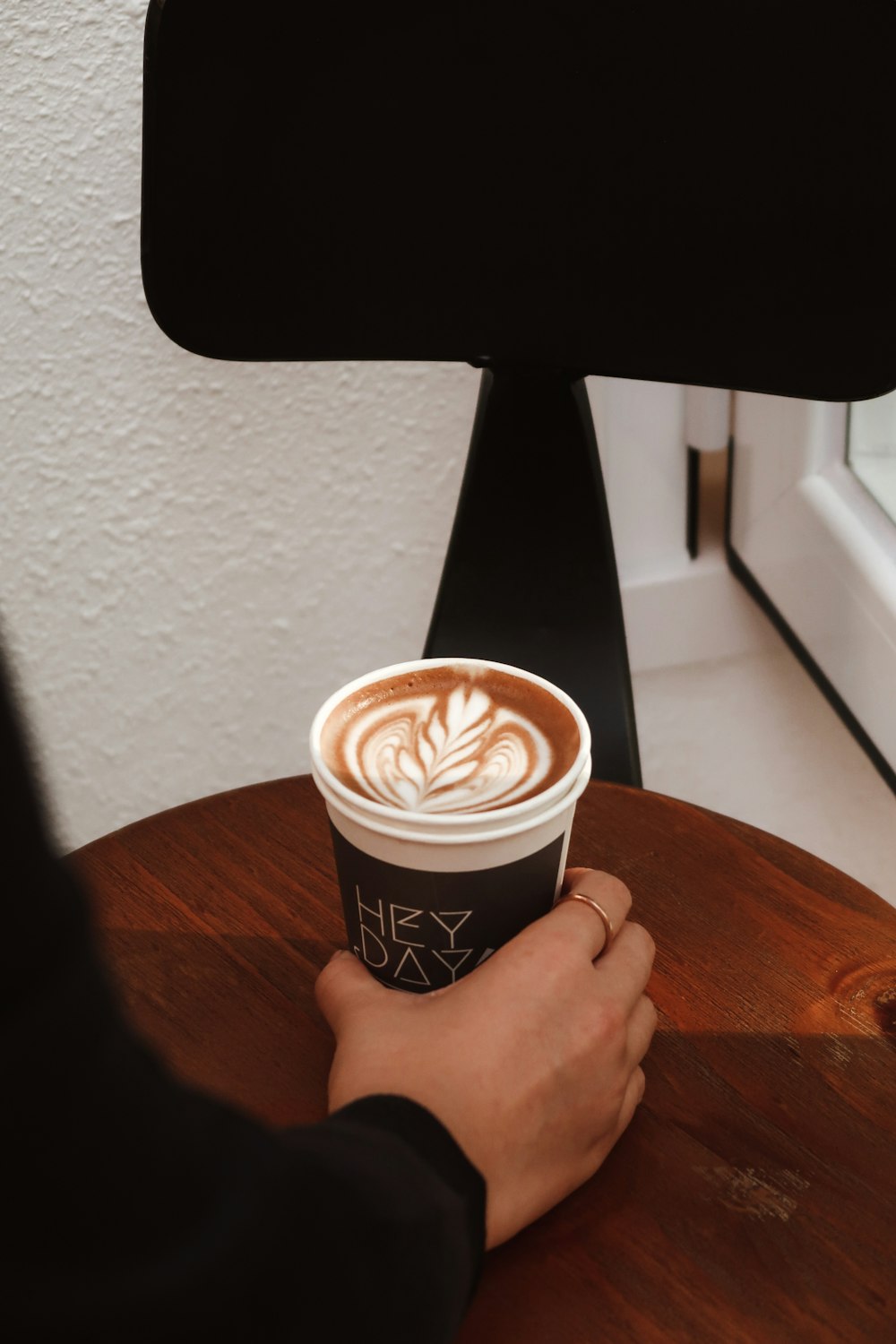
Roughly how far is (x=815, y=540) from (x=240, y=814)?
64 cm

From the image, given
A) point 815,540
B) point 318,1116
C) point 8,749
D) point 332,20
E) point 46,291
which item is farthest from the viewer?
point 815,540

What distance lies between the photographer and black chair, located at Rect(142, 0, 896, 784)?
2.11 ft

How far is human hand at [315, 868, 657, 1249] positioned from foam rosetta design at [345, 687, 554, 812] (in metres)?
0.07

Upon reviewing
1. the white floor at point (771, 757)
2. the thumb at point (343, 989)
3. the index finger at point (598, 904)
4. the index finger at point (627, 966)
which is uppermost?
the index finger at point (598, 904)

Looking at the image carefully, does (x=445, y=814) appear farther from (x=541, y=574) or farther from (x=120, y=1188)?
(x=541, y=574)

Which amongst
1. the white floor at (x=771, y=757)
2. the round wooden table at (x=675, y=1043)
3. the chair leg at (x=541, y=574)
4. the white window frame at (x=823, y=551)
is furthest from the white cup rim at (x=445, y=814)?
the white floor at (x=771, y=757)

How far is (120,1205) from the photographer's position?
286 millimetres

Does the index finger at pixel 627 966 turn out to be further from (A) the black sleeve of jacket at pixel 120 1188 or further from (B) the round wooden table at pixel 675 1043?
(A) the black sleeve of jacket at pixel 120 1188

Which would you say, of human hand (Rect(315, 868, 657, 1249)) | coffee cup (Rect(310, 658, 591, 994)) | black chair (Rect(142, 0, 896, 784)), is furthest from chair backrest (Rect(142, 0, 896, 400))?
human hand (Rect(315, 868, 657, 1249))

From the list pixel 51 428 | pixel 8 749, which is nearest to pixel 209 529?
pixel 51 428

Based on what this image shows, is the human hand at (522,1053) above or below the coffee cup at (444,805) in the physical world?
below

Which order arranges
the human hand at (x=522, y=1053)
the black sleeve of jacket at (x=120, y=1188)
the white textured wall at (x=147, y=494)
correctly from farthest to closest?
the white textured wall at (x=147, y=494) → the human hand at (x=522, y=1053) → the black sleeve of jacket at (x=120, y=1188)

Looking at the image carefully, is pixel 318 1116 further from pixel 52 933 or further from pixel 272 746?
pixel 272 746

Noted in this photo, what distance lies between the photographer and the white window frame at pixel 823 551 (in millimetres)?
1032
